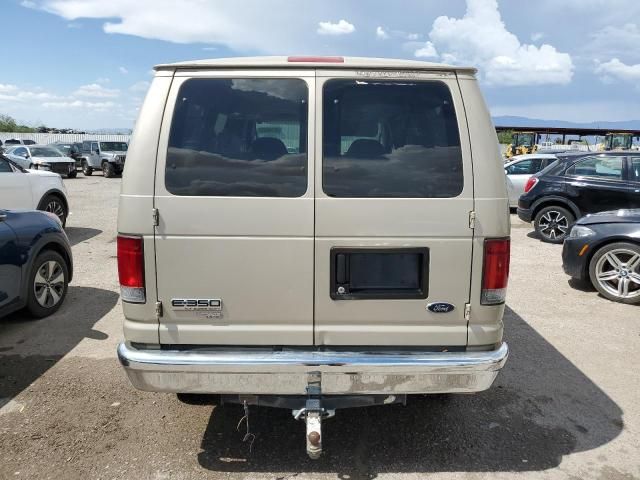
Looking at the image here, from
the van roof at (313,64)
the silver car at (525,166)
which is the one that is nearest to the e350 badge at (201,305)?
the van roof at (313,64)

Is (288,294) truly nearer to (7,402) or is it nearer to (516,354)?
(7,402)

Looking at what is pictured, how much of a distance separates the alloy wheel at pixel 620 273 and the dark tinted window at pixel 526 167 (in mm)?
7751

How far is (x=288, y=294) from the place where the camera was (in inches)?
106

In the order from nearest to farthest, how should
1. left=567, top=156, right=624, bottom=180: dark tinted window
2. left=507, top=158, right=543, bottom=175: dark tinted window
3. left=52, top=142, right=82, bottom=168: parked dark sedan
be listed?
left=567, top=156, right=624, bottom=180: dark tinted window → left=507, top=158, right=543, bottom=175: dark tinted window → left=52, top=142, right=82, bottom=168: parked dark sedan

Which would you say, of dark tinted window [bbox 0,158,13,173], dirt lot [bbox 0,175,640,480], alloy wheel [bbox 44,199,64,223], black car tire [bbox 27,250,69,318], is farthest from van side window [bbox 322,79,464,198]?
alloy wheel [bbox 44,199,64,223]

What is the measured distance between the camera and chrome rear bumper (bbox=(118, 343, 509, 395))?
2619mm

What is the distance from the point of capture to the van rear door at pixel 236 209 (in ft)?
8.57

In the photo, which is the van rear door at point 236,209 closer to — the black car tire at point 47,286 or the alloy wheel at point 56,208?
the black car tire at point 47,286

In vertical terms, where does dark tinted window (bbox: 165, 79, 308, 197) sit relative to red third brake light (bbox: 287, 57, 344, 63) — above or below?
below

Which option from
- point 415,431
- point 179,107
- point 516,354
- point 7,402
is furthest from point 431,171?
point 7,402

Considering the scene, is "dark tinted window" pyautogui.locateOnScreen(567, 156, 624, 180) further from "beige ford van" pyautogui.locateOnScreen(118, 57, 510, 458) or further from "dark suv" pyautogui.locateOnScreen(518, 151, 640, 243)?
"beige ford van" pyautogui.locateOnScreen(118, 57, 510, 458)

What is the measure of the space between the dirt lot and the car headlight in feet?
5.55

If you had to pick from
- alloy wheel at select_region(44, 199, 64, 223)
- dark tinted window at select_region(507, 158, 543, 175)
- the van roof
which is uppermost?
the van roof

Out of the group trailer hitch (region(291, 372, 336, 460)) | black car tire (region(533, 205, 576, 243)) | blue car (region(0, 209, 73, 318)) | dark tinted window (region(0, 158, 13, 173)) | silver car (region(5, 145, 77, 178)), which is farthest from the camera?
silver car (region(5, 145, 77, 178))
